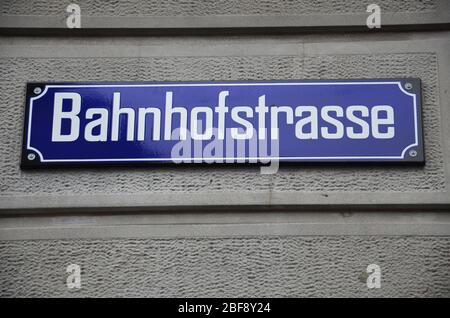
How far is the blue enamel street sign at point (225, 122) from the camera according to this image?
429cm

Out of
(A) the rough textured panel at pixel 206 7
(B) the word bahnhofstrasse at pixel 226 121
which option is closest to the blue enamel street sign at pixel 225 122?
(B) the word bahnhofstrasse at pixel 226 121

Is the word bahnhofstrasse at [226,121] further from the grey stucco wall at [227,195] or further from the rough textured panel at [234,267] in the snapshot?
the rough textured panel at [234,267]

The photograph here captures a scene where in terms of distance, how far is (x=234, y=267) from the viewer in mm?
4105

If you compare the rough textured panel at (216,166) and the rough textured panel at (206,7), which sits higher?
the rough textured panel at (206,7)

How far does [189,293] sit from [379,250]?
2.93 feet

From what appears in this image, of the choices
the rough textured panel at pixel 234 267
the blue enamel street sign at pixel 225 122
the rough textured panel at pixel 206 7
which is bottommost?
the rough textured panel at pixel 234 267

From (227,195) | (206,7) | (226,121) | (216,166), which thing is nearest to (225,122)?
(226,121)

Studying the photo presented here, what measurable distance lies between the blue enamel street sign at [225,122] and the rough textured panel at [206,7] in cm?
38

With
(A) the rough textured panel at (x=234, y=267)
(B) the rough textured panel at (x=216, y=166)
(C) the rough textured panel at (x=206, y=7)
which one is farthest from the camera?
(C) the rough textured panel at (x=206, y=7)

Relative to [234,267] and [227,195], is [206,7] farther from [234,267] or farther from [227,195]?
[234,267]

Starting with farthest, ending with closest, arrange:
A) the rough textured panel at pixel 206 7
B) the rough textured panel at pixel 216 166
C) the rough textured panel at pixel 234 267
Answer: the rough textured panel at pixel 206 7 < the rough textured panel at pixel 216 166 < the rough textured panel at pixel 234 267

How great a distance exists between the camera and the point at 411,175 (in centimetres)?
425

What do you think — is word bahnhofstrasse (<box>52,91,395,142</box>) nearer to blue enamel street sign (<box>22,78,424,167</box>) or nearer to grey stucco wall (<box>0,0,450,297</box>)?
blue enamel street sign (<box>22,78,424,167</box>)

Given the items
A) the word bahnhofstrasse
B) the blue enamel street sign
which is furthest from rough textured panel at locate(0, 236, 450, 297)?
the word bahnhofstrasse
